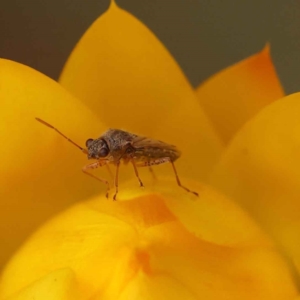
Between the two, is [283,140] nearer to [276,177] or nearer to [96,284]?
[276,177]

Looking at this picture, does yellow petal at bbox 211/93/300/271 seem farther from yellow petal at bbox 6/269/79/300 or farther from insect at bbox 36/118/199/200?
yellow petal at bbox 6/269/79/300

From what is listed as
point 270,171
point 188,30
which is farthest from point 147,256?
point 188,30

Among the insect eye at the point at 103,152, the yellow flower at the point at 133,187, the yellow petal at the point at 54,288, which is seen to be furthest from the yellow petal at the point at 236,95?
the yellow petal at the point at 54,288

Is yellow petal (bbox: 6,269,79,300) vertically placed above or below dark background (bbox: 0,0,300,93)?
below

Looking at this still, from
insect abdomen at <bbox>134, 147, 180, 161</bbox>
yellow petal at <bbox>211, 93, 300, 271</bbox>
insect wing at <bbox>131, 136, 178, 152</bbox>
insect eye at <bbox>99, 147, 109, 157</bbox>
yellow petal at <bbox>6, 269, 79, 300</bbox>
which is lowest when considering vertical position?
yellow petal at <bbox>211, 93, 300, 271</bbox>

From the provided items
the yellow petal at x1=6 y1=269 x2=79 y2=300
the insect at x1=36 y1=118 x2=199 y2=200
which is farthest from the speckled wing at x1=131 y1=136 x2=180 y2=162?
the yellow petal at x1=6 y1=269 x2=79 y2=300

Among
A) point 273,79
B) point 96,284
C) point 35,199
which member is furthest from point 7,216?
point 273,79

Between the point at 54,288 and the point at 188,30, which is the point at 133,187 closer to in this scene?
the point at 54,288
